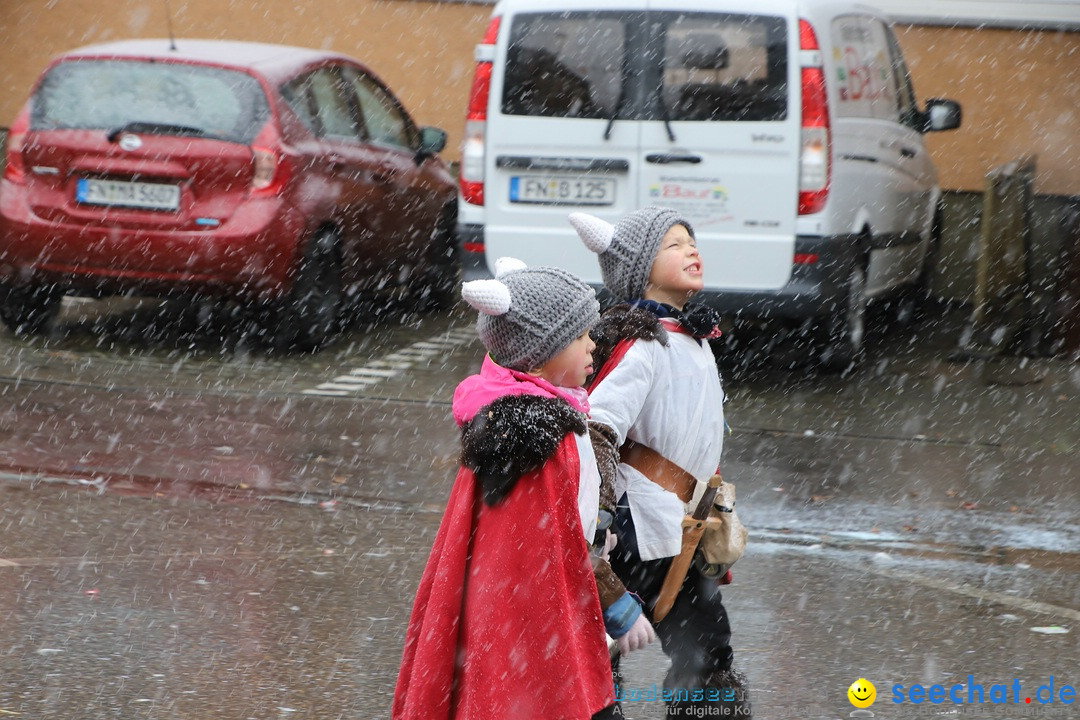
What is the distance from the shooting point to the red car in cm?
829

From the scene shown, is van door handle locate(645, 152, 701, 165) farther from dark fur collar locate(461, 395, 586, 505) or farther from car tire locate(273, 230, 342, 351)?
dark fur collar locate(461, 395, 586, 505)

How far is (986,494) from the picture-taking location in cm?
641

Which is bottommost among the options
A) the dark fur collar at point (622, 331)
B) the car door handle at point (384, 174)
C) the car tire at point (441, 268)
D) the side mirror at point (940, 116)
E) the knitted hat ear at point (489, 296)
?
the car tire at point (441, 268)

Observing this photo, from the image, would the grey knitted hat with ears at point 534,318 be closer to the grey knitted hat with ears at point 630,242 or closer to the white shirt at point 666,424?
the white shirt at point 666,424

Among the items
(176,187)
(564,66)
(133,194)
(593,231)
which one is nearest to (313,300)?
(176,187)

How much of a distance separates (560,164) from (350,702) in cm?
449

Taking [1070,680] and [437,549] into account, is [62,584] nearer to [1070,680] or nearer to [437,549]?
[437,549]

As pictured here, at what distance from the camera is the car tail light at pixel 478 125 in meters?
8.24

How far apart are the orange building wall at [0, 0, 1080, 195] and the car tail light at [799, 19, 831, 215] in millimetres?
5315

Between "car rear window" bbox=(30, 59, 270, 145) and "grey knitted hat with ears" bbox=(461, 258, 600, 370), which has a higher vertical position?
"grey knitted hat with ears" bbox=(461, 258, 600, 370)

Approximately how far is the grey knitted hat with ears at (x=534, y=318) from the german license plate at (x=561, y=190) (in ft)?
16.3

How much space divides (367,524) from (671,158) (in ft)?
9.95

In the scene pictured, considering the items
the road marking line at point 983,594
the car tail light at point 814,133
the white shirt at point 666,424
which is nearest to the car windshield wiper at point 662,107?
the car tail light at point 814,133

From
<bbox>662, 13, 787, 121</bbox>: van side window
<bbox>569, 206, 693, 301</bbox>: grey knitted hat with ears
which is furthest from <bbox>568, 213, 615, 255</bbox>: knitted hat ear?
<bbox>662, 13, 787, 121</bbox>: van side window
